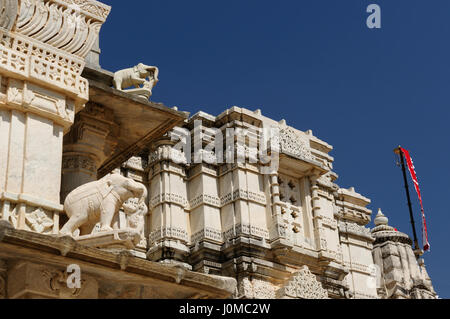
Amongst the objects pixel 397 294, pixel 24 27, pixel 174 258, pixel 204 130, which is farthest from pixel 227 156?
pixel 24 27

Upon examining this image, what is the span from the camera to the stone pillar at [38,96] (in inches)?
431

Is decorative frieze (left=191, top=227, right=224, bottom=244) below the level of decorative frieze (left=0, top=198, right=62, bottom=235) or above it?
above


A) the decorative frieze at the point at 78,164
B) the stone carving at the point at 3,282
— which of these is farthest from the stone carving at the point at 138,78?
the stone carving at the point at 3,282

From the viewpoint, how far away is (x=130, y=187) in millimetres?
11570

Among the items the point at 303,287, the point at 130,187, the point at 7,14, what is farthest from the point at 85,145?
the point at 303,287

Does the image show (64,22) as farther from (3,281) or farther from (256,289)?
(256,289)

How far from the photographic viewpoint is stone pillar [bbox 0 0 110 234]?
35.9 feet

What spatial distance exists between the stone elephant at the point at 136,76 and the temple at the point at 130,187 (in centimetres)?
2

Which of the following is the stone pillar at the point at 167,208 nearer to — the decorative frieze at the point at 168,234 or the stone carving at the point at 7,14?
the decorative frieze at the point at 168,234

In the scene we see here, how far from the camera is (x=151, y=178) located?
85.4 feet

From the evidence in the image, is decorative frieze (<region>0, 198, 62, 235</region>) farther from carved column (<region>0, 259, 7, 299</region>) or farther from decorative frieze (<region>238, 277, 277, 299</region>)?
decorative frieze (<region>238, 277, 277, 299</region>)

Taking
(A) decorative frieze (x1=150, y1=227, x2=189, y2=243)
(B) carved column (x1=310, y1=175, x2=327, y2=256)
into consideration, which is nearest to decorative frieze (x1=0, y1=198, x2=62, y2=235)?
(A) decorative frieze (x1=150, y1=227, x2=189, y2=243)

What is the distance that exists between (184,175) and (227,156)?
142 centimetres

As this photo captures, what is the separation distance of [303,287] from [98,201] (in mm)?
13898
